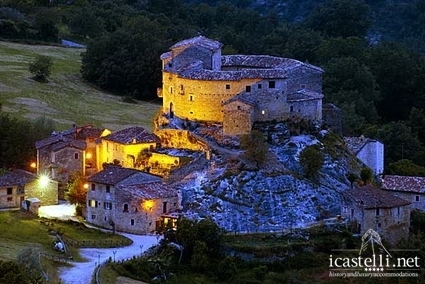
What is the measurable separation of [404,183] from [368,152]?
4678mm

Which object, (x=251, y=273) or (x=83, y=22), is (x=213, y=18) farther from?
(x=251, y=273)

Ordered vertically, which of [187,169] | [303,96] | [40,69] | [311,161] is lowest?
[187,169]

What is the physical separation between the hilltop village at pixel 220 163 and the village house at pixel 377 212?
0.07m

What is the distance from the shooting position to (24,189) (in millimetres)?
59531

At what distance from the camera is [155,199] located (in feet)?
182

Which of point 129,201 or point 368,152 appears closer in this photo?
point 129,201

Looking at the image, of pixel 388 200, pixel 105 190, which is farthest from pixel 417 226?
pixel 105 190

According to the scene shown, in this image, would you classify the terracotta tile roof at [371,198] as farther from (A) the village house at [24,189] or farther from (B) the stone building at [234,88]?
(A) the village house at [24,189]

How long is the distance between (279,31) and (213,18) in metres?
15.4

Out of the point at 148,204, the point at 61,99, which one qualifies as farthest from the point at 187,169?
the point at 61,99

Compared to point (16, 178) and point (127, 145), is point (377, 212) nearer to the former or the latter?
point (127, 145)

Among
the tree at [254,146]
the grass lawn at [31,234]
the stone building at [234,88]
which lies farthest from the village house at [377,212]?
the grass lawn at [31,234]

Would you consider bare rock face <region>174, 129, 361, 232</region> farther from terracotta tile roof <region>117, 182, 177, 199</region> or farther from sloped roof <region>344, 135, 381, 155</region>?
sloped roof <region>344, 135, 381, 155</region>

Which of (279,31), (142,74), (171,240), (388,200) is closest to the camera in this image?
(171,240)
